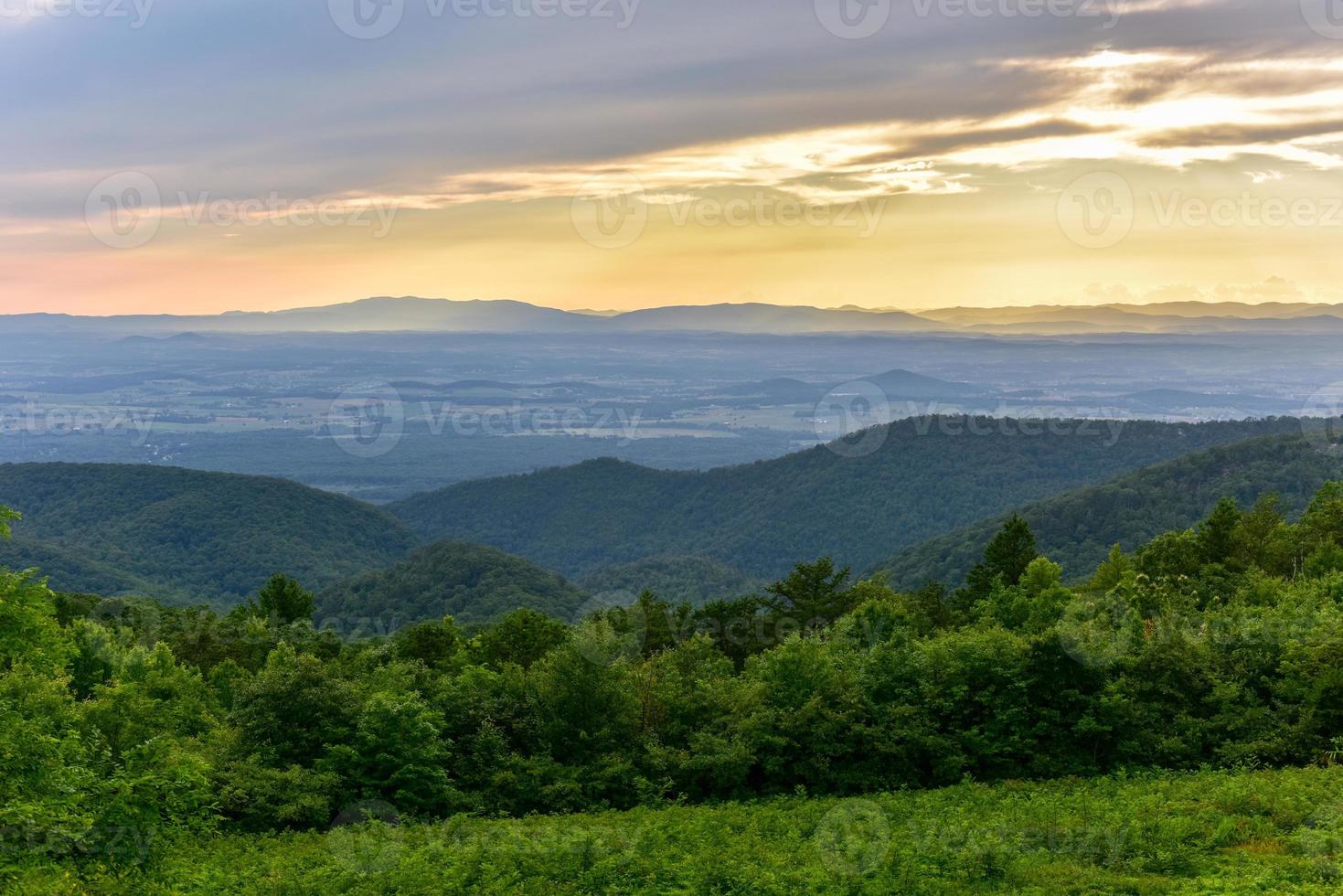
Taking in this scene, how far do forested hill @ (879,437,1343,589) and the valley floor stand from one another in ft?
A: 268

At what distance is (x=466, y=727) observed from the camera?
30859 millimetres

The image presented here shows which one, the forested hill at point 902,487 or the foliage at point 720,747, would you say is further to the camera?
the forested hill at point 902,487

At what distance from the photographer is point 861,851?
1991 cm

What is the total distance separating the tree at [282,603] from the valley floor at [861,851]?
4121 cm

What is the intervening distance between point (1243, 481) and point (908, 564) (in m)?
41.7

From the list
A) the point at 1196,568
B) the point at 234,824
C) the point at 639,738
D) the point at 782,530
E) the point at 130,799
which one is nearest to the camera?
the point at 130,799

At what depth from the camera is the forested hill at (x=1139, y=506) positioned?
108750mm

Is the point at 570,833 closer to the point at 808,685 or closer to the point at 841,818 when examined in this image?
the point at 841,818

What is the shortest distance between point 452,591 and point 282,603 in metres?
51.6

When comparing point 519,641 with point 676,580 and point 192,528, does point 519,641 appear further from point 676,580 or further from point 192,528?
point 192,528

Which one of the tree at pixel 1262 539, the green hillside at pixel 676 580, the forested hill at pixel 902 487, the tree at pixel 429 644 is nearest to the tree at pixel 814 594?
the tree at pixel 429 644

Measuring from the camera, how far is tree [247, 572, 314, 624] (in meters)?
63.7

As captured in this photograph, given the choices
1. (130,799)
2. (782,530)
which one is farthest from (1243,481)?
(130,799)

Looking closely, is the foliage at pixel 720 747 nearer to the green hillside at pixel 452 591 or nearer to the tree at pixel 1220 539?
the tree at pixel 1220 539
